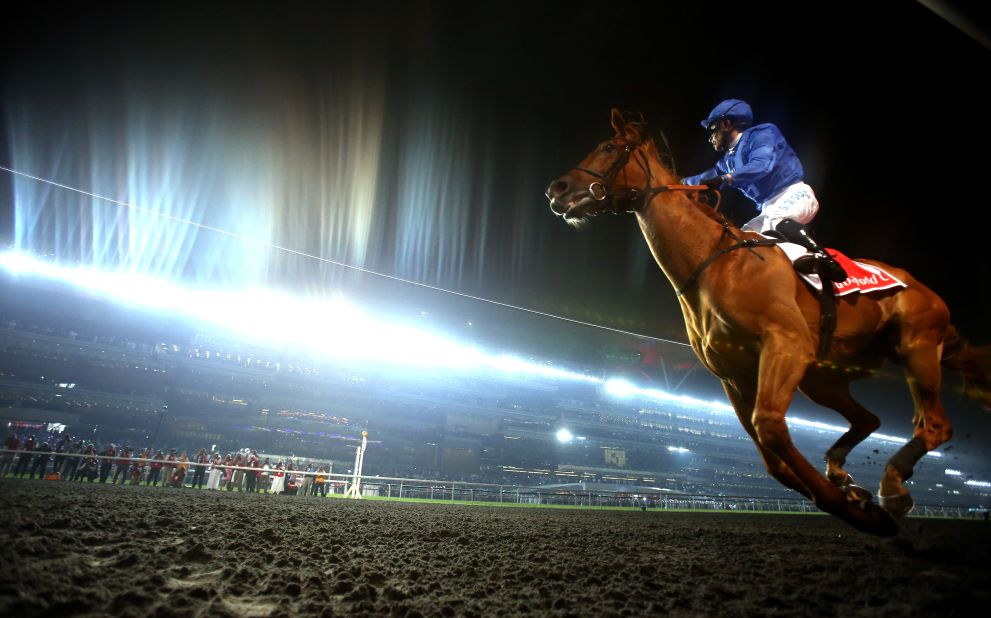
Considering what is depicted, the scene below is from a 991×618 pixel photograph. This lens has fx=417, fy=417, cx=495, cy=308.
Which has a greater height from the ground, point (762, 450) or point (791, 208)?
point (791, 208)

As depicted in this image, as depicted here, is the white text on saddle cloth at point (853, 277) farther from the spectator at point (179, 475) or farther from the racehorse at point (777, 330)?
the spectator at point (179, 475)

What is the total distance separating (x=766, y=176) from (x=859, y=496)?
2.01m

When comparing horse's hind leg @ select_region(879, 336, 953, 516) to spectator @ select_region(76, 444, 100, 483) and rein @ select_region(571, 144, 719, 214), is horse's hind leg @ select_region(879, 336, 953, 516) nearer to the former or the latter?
rein @ select_region(571, 144, 719, 214)

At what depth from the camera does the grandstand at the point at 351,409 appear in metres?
22.7

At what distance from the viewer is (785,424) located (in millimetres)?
1999

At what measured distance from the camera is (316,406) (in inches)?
1086

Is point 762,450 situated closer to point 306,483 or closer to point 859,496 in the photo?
Result: point 859,496

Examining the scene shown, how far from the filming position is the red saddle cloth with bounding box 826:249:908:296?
8.03ft

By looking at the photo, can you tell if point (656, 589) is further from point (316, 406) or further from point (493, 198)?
point (316, 406)

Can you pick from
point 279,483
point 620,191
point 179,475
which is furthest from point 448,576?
point 279,483

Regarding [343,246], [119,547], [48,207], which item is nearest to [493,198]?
[343,246]

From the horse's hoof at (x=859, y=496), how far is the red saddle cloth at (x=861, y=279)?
1.07m

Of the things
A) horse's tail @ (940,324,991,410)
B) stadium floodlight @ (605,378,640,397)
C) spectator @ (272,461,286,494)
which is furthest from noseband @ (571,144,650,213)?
stadium floodlight @ (605,378,640,397)

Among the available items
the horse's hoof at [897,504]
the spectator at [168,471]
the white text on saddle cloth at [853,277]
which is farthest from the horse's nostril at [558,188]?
the spectator at [168,471]
